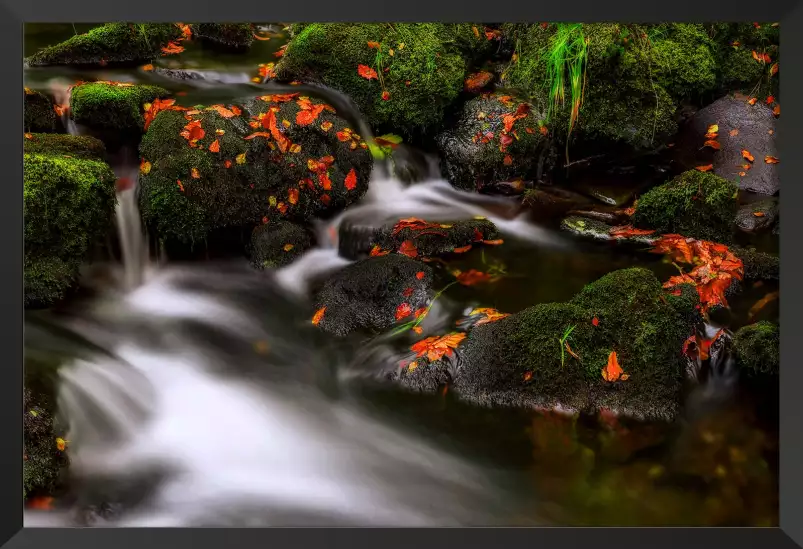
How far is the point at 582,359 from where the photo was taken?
2.52m

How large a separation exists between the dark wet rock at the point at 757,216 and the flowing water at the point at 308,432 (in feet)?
1.28

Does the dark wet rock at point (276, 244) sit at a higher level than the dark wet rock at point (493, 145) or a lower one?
lower

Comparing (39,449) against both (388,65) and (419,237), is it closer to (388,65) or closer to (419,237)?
(419,237)

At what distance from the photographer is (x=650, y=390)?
8.20ft

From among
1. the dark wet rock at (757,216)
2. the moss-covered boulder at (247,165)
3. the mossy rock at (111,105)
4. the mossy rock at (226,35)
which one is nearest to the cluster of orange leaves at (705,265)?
the dark wet rock at (757,216)

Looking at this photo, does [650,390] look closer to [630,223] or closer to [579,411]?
[579,411]

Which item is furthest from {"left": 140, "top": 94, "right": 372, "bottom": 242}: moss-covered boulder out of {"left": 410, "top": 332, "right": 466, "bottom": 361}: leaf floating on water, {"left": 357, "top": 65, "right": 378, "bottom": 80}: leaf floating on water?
{"left": 410, "top": 332, "right": 466, "bottom": 361}: leaf floating on water

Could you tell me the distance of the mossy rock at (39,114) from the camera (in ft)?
8.75

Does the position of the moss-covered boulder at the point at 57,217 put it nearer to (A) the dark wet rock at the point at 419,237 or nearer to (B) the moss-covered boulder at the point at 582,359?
(A) the dark wet rock at the point at 419,237

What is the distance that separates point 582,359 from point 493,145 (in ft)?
4.27

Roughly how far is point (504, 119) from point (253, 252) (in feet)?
5.38

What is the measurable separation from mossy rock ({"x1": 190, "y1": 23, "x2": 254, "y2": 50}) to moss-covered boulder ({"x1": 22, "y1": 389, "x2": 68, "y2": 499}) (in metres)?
2.13

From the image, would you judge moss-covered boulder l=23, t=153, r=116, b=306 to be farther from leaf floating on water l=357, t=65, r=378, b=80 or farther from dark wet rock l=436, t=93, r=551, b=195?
dark wet rock l=436, t=93, r=551, b=195
